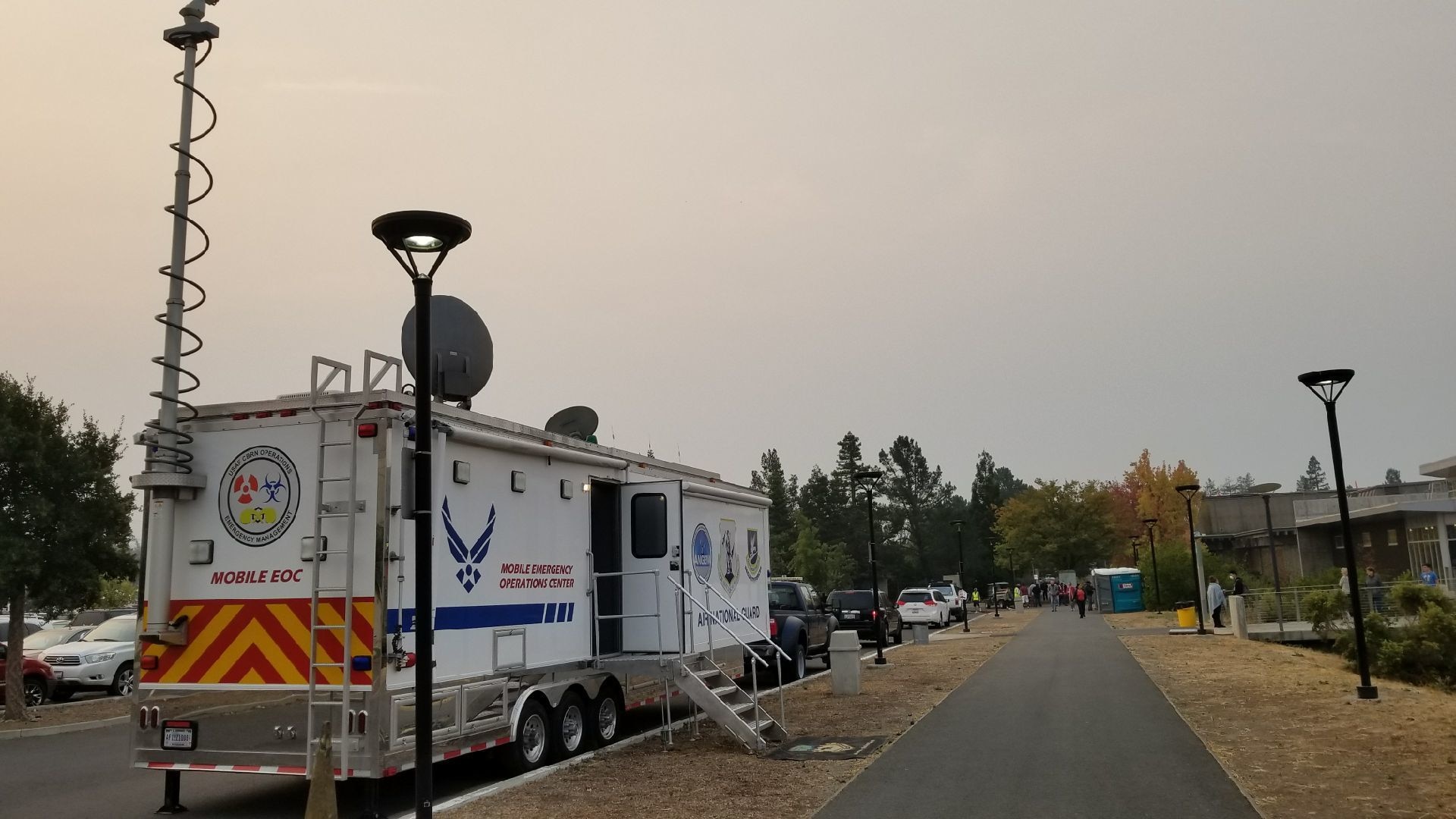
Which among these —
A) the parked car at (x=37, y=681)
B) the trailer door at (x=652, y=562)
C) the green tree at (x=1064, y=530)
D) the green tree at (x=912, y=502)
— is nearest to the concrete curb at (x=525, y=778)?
the trailer door at (x=652, y=562)

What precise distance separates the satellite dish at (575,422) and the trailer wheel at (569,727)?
3.68 meters

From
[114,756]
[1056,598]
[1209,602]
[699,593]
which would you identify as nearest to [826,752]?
[699,593]

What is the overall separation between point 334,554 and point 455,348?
3.05 m

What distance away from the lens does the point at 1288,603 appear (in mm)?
28016

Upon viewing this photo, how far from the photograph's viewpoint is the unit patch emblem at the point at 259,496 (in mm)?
7953

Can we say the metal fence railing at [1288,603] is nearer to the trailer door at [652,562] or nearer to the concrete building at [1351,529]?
the concrete building at [1351,529]

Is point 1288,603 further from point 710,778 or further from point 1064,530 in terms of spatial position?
point 1064,530

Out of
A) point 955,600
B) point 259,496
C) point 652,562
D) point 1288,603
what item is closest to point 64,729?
point 259,496

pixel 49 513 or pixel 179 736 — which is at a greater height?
pixel 49 513

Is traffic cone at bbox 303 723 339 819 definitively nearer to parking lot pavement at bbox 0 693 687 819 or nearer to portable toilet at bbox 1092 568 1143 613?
parking lot pavement at bbox 0 693 687 819

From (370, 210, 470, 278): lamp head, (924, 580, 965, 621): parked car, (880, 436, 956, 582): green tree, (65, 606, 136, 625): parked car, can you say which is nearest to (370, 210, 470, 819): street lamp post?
(370, 210, 470, 278): lamp head

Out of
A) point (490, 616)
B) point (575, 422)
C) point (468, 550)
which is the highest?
point (575, 422)

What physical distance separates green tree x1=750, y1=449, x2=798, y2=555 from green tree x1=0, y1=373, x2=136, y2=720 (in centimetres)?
7495

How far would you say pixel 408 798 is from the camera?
9023mm
